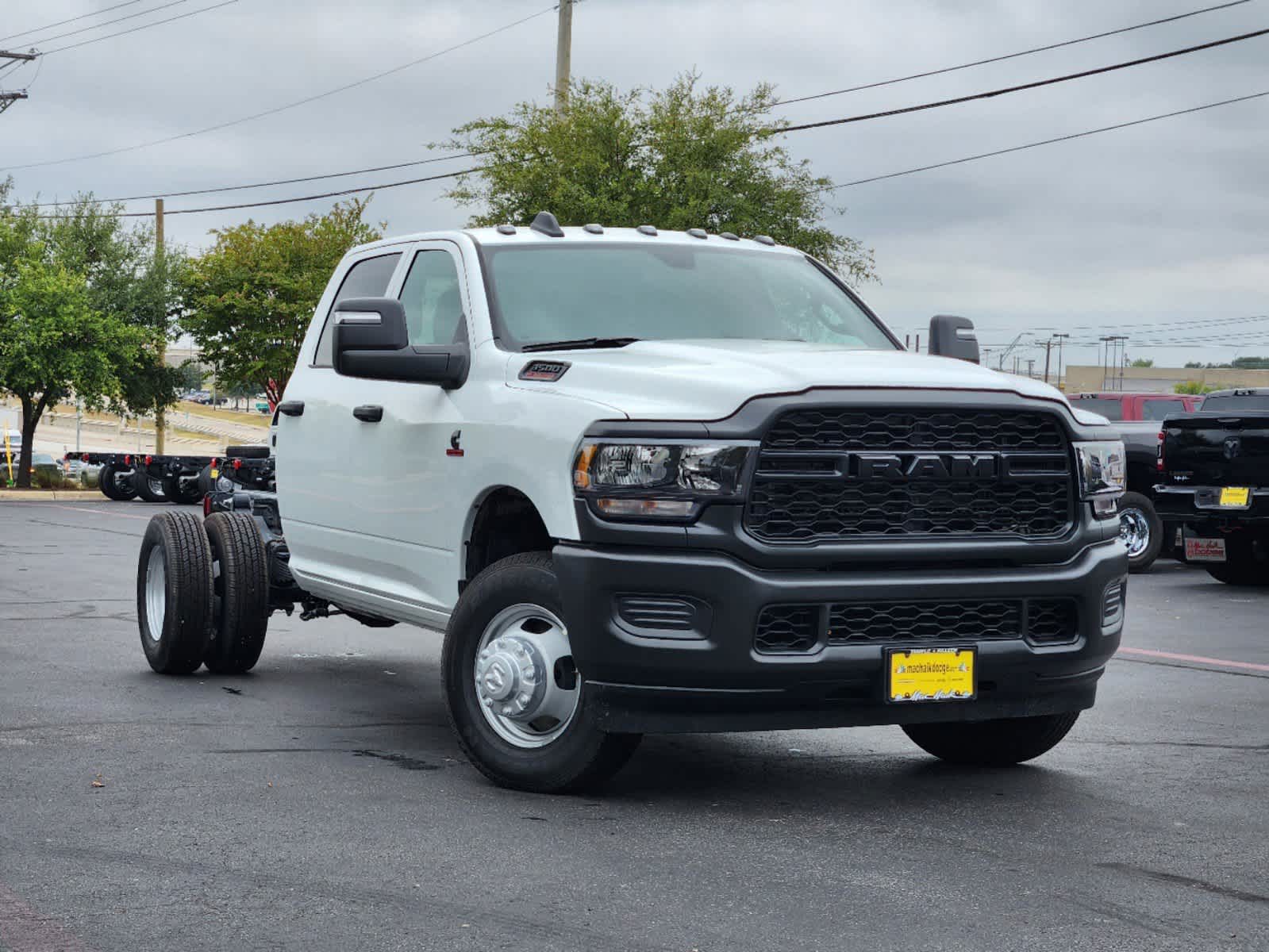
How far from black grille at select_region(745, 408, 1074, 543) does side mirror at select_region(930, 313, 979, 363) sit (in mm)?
1652

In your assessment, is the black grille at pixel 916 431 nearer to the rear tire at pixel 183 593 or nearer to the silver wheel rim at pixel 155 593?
the rear tire at pixel 183 593

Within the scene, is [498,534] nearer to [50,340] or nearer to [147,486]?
[147,486]

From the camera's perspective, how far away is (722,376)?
226 inches

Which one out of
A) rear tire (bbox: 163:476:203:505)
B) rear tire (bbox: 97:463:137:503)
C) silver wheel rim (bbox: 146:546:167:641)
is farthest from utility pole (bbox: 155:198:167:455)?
silver wheel rim (bbox: 146:546:167:641)

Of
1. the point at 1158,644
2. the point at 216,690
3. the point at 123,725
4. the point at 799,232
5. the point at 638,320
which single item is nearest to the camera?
the point at 638,320

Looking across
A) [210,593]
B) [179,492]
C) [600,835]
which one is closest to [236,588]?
[210,593]

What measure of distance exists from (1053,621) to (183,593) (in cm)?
469

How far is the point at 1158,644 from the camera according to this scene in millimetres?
11555

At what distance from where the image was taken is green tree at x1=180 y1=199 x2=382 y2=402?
4244 centimetres

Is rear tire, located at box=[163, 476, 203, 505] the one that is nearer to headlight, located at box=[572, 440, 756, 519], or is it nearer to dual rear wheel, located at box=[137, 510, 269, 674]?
dual rear wheel, located at box=[137, 510, 269, 674]

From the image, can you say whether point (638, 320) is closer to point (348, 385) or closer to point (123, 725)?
point (348, 385)

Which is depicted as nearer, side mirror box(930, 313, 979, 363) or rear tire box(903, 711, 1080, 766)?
rear tire box(903, 711, 1080, 766)

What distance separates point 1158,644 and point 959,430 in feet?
20.9

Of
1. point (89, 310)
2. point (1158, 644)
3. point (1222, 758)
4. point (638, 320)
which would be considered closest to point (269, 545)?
point (638, 320)
